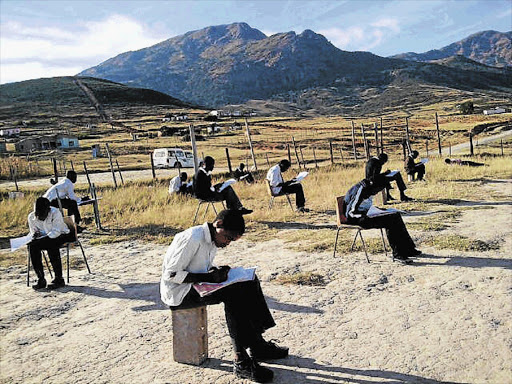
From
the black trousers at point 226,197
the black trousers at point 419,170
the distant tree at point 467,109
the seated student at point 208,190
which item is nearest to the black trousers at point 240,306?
the seated student at point 208,190

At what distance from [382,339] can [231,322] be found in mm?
1596

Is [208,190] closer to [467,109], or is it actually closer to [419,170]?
[419,170]

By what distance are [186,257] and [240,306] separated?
2.14ft

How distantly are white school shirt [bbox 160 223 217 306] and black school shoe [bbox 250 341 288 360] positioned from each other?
84 centimetres

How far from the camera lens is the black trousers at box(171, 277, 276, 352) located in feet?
13.3

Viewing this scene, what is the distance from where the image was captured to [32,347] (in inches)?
202

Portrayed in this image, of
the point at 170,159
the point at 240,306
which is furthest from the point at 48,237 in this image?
the point at 170,159

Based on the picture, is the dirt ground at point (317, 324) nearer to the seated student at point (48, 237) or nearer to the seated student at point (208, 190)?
the seated student at point (48, 237)

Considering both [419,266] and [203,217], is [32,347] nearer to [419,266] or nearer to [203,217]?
[419,266]

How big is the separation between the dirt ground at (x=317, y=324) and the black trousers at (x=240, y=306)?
0.39 meters

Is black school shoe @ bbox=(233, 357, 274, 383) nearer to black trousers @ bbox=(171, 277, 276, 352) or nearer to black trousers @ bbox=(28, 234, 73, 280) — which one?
black trousers @ bbox=(171, 277, 276, 352)

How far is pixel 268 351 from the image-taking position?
4.27m

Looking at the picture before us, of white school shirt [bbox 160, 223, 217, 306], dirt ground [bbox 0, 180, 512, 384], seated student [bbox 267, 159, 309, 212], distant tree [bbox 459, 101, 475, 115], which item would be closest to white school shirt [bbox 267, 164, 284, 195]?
seated student [bbox 267, 159, 309, 212]

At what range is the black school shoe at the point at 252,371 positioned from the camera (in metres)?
3.93
